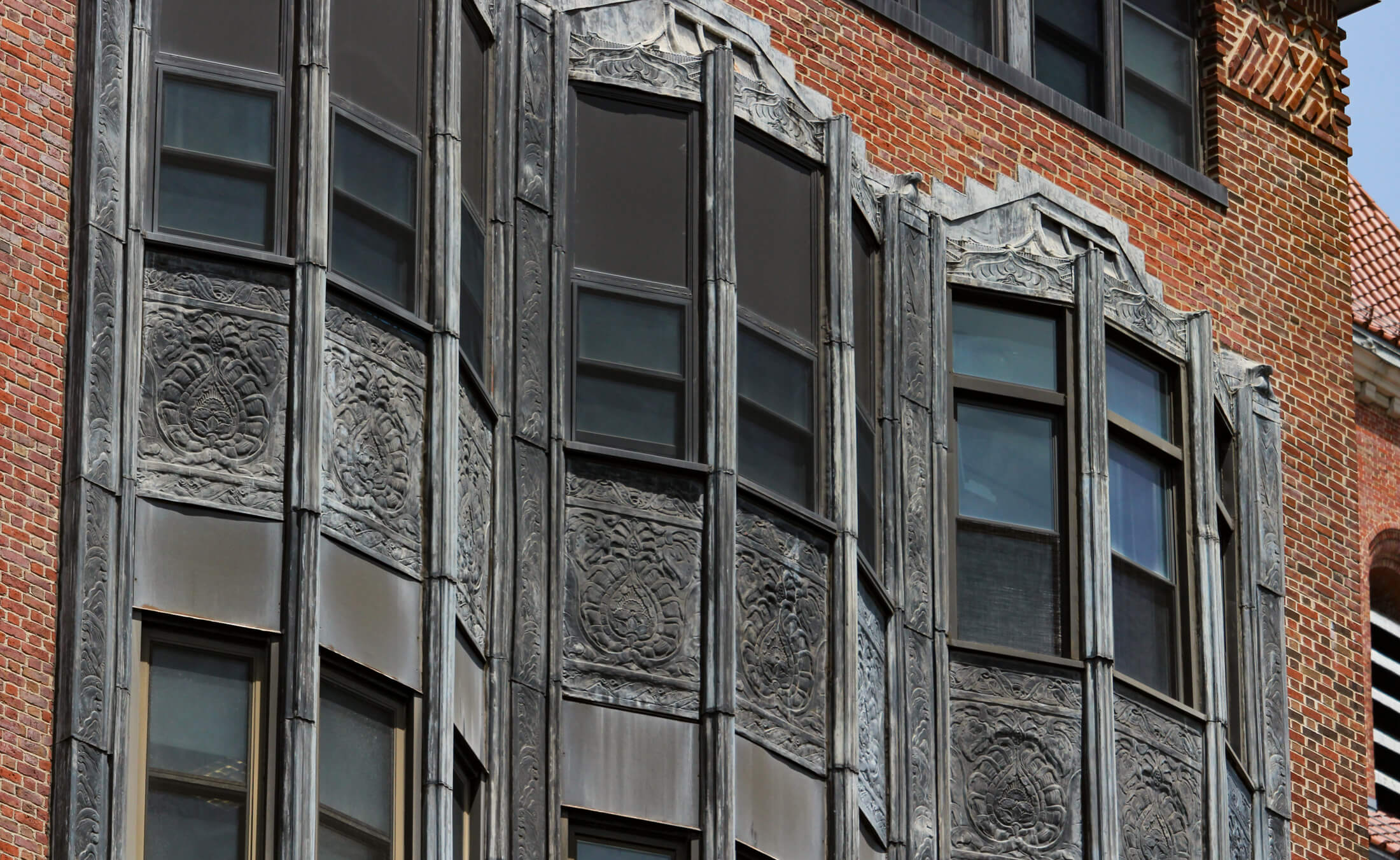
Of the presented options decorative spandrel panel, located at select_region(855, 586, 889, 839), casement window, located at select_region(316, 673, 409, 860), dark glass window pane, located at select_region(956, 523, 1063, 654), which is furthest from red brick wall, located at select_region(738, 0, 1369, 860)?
casement window, located at select_region(316, 673, 409, 860)

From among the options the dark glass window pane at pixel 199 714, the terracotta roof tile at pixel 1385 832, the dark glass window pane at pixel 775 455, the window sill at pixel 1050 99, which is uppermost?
the window sill at pixel 1050 99

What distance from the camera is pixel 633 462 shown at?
1998 centimetres

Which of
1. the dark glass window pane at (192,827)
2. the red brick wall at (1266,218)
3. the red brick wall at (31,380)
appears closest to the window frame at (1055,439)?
the red brick wall at (1266,218)

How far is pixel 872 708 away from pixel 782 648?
1.35 metres

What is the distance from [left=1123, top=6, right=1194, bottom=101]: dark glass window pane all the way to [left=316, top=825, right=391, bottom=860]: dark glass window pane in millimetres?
11537

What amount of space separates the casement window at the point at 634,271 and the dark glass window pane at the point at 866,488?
186 cm

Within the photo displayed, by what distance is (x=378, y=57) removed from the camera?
751 inches

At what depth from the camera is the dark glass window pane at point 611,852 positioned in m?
19.3

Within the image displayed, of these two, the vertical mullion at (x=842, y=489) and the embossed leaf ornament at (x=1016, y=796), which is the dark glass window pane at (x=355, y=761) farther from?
the embossed leaf ornament at (x=1016, y=796)

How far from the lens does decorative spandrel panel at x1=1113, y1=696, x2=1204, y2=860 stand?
2277cm

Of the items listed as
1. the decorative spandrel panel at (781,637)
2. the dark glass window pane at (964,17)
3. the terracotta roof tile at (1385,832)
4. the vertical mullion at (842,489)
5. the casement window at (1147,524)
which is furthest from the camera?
the terracotta roof tile at (1385,832)

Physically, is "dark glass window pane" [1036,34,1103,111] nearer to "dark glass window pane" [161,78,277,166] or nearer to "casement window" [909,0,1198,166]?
"casement window" [909,0,1198,166]

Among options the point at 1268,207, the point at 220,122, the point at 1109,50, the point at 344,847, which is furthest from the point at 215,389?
the point at 1268,207

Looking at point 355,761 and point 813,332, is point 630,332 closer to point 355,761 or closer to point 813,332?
→ point 813,332
